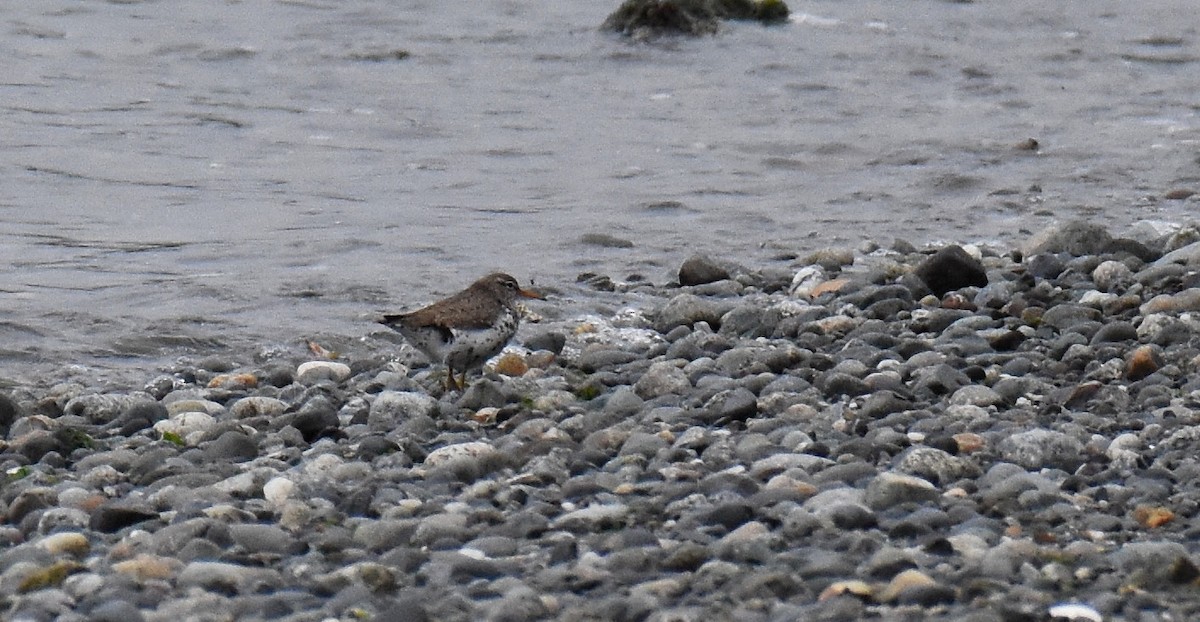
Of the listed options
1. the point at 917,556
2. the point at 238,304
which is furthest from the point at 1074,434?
the point at 238,304

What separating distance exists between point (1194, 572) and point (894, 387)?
244 cm

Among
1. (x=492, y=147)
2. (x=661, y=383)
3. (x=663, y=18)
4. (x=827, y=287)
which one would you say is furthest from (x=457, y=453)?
(x=663, y=18)

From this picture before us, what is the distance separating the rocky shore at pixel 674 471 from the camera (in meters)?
4.77

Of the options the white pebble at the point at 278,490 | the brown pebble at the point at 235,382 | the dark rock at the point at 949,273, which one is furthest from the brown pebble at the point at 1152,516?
the brown pebble at the point at 235,382

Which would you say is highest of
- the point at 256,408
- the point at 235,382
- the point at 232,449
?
the point at 232,449

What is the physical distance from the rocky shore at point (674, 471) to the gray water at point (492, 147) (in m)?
1.61

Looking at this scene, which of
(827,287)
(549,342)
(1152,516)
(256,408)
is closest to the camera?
(1152,516)

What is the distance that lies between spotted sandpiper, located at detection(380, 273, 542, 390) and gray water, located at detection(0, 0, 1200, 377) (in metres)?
1.50

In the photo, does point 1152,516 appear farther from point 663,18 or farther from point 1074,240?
point 663,18

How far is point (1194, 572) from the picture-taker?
4633 mm

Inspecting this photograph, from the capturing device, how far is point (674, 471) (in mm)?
5953

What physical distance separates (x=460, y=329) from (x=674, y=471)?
6.09 feet

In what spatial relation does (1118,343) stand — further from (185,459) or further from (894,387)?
(185,459)

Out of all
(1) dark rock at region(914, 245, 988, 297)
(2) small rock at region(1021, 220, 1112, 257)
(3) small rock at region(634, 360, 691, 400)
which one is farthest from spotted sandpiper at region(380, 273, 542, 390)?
(2) small rock at region(1021, 220, 1112, 257)
